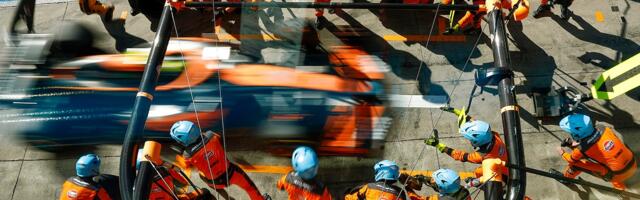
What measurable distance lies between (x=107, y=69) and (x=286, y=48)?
9.65 feet

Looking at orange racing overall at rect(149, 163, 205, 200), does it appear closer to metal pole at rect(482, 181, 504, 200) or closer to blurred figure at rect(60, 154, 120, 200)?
blurred figure at rect(60, 154, 120, 200)

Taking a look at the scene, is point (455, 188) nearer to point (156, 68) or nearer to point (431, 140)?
point (431, 140)

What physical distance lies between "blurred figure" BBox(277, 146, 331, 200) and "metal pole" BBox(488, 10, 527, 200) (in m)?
1.97

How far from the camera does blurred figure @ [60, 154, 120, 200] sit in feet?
17.0

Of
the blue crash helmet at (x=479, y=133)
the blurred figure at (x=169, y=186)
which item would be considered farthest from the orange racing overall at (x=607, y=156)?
the blurred figure at (x=169, y=186)

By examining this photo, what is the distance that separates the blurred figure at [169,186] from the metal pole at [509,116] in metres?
3.30

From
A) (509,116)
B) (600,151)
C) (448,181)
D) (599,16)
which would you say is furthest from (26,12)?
(599,16)

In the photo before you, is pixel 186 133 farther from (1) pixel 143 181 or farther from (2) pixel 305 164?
(2) pixel 305 164

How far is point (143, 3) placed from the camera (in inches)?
330

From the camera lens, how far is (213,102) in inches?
255

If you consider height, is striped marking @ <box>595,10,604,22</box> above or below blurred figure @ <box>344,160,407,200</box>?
above

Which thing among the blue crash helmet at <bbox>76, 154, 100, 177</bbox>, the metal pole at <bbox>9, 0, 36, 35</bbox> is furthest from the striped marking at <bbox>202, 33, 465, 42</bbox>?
the blue crash helmet at <bbox>76, 154, 100, 177</bbox>

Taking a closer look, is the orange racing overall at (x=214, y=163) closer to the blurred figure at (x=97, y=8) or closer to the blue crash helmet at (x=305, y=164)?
the blue crash helmet at (x=305, y=164)

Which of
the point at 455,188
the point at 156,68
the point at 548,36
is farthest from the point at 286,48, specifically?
the point at 548,36
